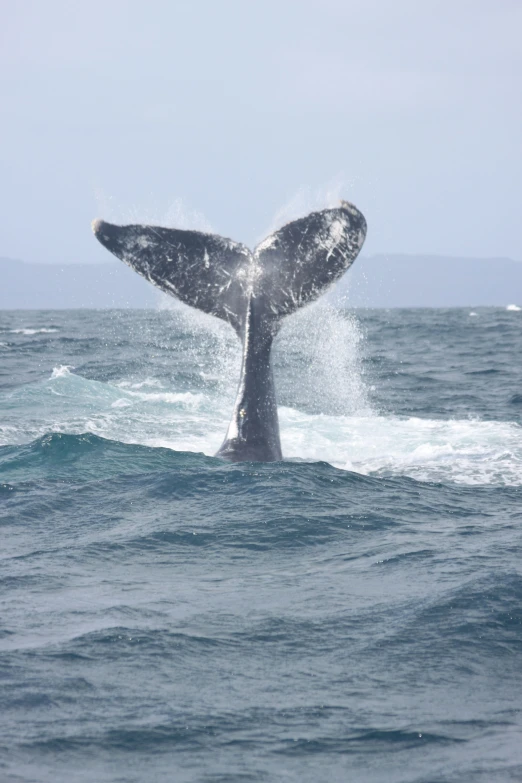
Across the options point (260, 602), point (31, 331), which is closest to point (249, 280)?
point (260, 602)

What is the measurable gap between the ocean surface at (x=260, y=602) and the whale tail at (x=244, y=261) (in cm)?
39

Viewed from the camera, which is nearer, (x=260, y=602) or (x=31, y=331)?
(x=260, y=602)

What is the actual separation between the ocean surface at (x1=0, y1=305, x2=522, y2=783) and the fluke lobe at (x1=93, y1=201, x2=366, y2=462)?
1.13ft

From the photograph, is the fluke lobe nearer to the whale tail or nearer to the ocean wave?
the whale tail

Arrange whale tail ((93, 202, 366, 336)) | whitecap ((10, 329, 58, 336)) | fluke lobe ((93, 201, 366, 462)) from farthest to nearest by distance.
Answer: whitecap ((10, 329, 58, 336)), fluke lobe ((93, 201, 366, 462)), whale tail ((93, 202, 366, 336))

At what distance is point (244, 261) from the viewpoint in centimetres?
1097

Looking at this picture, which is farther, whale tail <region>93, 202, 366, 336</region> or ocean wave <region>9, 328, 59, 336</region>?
ocean wave <region>9, 328, 59, 336</region>

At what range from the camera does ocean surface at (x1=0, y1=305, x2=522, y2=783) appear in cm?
453

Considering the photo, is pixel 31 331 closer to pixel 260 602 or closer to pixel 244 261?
pixel 244 261

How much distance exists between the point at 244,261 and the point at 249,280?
0.72 ft

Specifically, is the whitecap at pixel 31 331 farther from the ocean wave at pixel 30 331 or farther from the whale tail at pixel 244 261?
the whale tail at pixel 244 261

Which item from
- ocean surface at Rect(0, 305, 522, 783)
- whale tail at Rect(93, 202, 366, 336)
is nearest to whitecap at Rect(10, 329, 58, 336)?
ocean surface at Rect(0, 305, 522, 783)

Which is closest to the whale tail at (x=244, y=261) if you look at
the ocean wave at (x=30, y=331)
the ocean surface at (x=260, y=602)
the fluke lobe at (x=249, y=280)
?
the fluke lobe at (x=249, y=280)

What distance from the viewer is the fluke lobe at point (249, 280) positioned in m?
10.4
